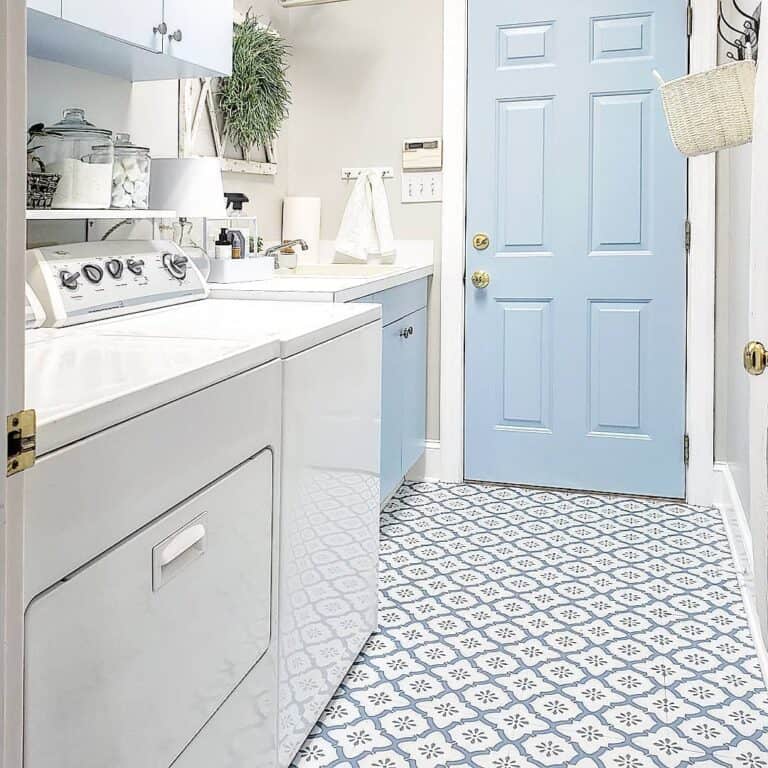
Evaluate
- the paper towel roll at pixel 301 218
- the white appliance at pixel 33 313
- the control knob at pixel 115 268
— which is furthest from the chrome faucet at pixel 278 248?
the white appliance at pixel 33 313

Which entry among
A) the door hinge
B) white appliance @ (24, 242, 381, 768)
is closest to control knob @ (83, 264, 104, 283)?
white appliance @ (24, 242, 381, 768)

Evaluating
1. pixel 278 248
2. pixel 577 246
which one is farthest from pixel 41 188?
pixel 577 246

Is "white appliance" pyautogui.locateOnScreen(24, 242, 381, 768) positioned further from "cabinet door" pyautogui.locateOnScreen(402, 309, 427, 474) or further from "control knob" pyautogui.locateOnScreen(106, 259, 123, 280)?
"cabinet door" pyautogui.locateOnScreen(402, 309, 427, 474)

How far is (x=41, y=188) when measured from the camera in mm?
1868

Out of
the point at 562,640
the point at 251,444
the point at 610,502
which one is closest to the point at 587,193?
the point at 610,502

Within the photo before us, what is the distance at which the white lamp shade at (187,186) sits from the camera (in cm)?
236

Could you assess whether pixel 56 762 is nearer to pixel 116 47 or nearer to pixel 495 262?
pixel 116 47

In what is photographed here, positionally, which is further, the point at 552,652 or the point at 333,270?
Answer: the point at 333,270

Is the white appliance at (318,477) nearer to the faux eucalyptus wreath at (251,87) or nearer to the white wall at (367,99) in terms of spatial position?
the faux eucalyptus wreath at (251,87)

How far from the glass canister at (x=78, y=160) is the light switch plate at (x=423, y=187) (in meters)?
1.86

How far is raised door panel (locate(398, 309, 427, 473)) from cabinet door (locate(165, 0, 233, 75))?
50.0 inches

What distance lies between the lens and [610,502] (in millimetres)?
3465

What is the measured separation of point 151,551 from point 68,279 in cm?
91

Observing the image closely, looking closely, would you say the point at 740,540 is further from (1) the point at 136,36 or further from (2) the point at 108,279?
(1) the point at 136,36
